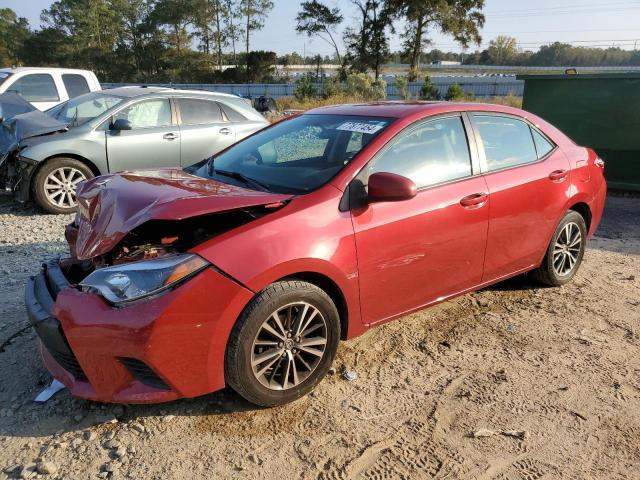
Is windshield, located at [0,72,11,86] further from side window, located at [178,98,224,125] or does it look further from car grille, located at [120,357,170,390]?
car grille, located at [120,357,170,390]

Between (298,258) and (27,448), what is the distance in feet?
5.34

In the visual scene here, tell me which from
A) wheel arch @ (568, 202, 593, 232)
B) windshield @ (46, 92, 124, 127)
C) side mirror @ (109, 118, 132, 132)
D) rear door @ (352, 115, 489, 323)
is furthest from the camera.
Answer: windshield @ (46, 92, 124, 127)

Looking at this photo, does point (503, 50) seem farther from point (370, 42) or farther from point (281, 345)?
point (281, 345)

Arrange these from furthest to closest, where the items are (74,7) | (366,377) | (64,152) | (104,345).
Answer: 1. (74,7)
2. (64,152)
3. (366,377)
4. (104,345)

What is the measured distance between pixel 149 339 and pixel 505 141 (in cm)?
302

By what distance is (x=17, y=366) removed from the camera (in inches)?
130

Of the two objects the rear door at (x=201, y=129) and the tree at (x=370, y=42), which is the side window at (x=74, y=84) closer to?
the rear door at (x=201, y=129)

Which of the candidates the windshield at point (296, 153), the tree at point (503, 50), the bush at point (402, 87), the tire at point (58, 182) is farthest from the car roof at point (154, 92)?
the tree at point (503, 50)

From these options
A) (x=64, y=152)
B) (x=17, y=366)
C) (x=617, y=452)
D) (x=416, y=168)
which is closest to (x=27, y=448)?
(x=17, y=366)

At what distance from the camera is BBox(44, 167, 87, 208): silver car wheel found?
6.91 metres

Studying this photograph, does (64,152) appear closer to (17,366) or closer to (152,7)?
(17,366)

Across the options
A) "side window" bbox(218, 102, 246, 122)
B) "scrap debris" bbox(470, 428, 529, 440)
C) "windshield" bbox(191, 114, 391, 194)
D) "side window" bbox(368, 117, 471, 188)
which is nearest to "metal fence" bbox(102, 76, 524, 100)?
"side window" bbox(218, 102, 246, 122)

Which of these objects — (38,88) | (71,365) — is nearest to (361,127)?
(71,365)

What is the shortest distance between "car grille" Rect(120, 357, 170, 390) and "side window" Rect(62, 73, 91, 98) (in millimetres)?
9897
